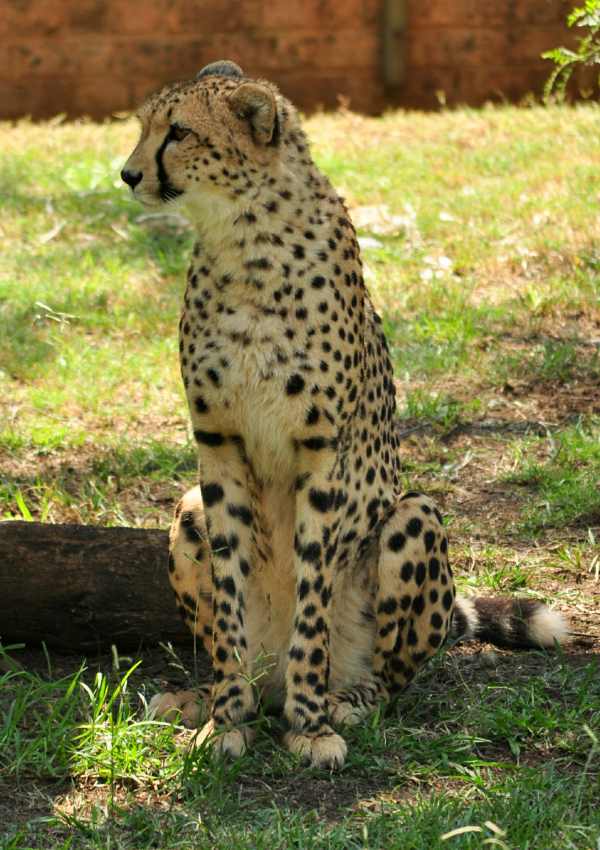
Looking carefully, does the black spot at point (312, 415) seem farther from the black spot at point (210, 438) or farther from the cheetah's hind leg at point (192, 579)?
the cheetah's hind leg at point (192, 579)

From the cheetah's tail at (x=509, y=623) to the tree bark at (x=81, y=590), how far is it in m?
0.74

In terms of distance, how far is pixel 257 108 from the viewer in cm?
320

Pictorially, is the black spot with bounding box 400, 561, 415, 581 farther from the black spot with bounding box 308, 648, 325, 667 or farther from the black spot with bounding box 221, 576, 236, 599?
the black spot with bounding box 221, 576, 236, 599

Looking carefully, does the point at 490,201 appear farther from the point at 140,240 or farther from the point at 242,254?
the point at 242,254

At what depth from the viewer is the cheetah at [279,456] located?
322 centimetres

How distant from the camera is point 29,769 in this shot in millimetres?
3072

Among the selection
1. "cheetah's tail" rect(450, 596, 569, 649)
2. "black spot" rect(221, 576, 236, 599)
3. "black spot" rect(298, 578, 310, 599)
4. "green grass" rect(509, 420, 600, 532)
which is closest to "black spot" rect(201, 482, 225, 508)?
"black spot" rect(221, 576, 236, 599)

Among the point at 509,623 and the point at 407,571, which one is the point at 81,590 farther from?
the point at 509,623

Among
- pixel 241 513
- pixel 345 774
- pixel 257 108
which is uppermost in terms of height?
pixel 257 108

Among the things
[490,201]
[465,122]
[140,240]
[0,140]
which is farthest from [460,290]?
[0,140]

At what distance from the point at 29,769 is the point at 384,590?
93cm

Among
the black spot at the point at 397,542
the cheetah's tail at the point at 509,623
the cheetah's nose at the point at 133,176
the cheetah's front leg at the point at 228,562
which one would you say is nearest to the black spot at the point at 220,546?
the cheetah's front leg at the point at 228,562

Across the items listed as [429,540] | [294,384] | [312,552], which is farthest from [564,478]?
[294,384]

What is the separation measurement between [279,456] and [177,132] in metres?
0.77
